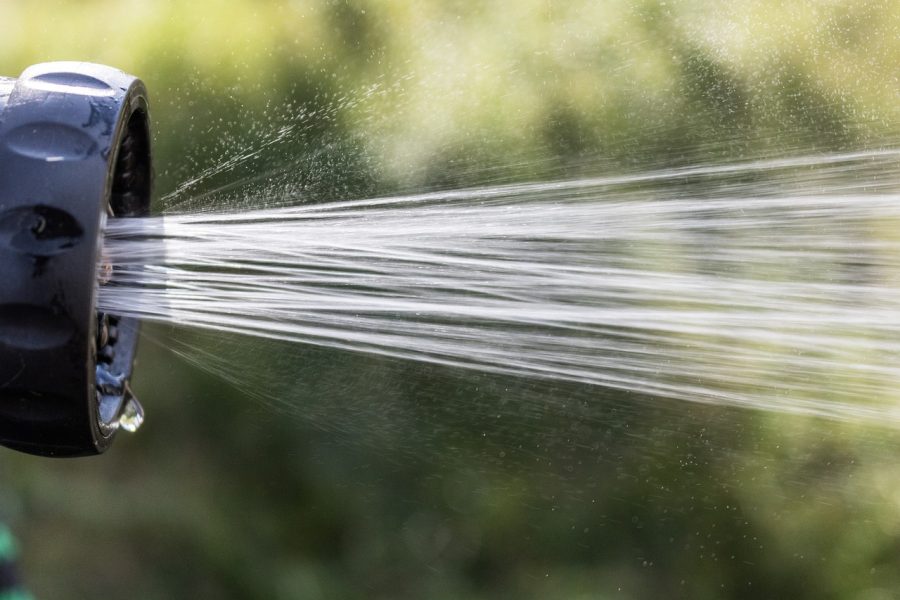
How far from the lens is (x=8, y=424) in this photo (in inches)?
20.2

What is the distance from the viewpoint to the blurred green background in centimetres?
136

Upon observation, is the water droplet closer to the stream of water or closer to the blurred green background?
the stream of water

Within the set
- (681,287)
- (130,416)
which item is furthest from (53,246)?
(681,287)

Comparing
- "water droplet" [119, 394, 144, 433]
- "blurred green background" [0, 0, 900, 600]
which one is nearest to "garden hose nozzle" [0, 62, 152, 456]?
"water droplet" [119, 394, 144, 433]

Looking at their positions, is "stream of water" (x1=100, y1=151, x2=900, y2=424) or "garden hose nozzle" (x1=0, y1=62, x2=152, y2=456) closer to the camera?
"garden hose nozzle" (x1=0, y1=62, x2=152, y2=456)

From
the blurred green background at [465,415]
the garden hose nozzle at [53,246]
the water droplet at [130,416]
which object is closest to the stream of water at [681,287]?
the blurred green background at [465,415]

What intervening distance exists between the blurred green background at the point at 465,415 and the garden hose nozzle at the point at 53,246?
32.1 inches

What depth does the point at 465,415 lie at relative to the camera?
1413 millimetres

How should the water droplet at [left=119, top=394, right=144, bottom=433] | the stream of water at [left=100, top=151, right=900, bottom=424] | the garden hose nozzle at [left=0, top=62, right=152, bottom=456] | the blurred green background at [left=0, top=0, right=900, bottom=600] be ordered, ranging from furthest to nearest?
the blurred green background at [left=0, top=0, right=900, bottom=600], the stream of water at [left=100, top=151, right=900, bottom=424], the water droplet at [left=119, top=394, right=144, bottom=433], the garden hose nozzle at [left=0, top=62, right=152, bottom=456]

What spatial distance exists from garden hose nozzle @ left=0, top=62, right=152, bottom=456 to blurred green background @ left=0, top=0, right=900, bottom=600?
2.67 feet

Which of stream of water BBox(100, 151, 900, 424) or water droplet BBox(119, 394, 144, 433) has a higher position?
water droplet BBox(119, 394, 144, 433)

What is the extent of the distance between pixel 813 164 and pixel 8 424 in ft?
3.78

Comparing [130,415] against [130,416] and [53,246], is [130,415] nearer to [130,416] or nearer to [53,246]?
[130,416]

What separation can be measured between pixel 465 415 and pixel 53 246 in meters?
0.99
